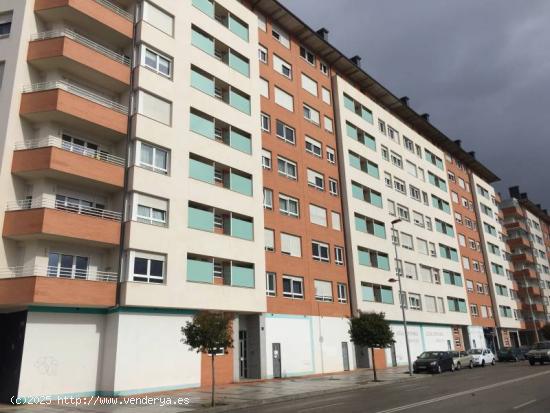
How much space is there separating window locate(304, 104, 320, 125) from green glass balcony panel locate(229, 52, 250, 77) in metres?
7.17

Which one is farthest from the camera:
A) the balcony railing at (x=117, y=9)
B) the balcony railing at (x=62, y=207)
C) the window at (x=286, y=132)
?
the window at (x=286, y=132)

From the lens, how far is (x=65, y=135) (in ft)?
76.6

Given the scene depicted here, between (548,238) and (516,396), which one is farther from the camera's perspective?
(548,238)

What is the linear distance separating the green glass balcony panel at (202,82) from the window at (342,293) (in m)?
17.2

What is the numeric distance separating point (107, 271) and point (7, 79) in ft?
33.0

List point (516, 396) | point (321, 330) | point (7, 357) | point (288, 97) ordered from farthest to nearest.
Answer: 1. point (288, 97)
2. point (321, 330)
3. point (7, 357)
4. point (516, 396)

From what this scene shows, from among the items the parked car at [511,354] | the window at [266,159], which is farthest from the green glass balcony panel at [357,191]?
the parked car at [511,354]

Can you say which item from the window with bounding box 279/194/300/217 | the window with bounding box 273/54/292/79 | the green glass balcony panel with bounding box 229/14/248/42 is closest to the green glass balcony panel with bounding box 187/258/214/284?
the window with bounding box 279/194/300/217

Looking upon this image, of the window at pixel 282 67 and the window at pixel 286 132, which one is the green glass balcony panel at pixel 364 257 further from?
the window at pixel 282 67

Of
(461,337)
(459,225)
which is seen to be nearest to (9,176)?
(461,337)

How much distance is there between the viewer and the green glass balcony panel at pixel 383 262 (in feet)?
135

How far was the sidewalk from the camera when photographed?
17.0 metres

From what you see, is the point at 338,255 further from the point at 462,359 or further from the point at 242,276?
the point at 462,359

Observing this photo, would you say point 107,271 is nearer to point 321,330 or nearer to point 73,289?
point 73,289
